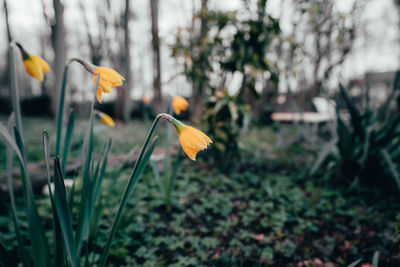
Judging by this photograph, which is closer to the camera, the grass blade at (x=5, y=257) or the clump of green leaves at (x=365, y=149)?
the grass blade at (x=5, y=257)

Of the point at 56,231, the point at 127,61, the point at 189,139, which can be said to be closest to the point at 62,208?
the point at 56,231

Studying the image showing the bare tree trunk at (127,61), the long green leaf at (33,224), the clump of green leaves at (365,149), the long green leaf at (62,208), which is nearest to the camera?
the long green leaf at (62,208)

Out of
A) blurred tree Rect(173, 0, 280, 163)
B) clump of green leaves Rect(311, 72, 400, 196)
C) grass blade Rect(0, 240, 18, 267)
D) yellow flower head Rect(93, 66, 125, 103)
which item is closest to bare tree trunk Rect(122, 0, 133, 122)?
blurred tree Rect(173, 0, 280, 163)

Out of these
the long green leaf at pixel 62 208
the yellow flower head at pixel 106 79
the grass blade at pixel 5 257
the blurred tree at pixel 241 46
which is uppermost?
the blurred tree at pixel 241 46

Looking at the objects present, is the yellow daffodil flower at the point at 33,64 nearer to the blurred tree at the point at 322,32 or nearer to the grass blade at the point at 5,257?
the grass blade at the point at 5,257

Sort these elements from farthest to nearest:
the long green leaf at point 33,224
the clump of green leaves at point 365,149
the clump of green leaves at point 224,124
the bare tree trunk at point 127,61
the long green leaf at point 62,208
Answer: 1. the bare tree trunk at point 127,61
2. the clump of green leaves at point 224,124
3. the clump of green leaves at point 365,149
4. the long green leaf at point 33,224
5. the long green leaf at point 62,208

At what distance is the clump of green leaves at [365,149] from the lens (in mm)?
1987

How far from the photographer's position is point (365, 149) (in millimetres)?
1974

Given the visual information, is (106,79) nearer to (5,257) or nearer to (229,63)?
(5,257)

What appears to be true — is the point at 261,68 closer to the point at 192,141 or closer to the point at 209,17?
the point at 209,17

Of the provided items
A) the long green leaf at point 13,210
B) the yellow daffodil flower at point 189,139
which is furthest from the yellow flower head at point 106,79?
the long green leaf at point 13,210

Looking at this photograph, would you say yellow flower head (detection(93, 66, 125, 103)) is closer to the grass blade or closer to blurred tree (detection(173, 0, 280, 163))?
the grass blade

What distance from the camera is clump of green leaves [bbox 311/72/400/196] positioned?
1987 millimetres

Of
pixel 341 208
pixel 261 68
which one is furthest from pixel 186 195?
pixel 261 68
